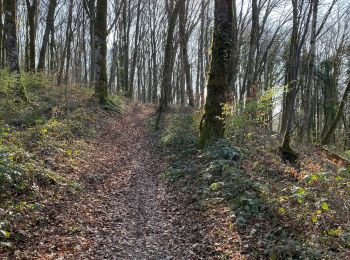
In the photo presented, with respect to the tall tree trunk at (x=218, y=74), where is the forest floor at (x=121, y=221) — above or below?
below

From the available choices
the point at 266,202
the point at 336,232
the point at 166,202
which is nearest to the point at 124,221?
the point at 166,202

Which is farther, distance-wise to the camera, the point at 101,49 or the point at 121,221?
the point at 101,49

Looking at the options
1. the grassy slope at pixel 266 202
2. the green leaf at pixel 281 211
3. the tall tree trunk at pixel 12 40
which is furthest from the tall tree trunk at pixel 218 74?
the tall tree trunk at pixel 12 40

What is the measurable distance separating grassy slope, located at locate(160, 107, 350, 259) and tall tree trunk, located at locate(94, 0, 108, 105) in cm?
1018

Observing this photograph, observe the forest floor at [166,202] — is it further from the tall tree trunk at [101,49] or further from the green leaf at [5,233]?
the tall tree trunk at [101,49]

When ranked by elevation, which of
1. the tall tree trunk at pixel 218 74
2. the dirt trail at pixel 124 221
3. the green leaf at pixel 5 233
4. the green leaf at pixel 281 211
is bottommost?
the dirt trail at pixel 124 221

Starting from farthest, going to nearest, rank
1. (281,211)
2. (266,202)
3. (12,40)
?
(12,40), (266,202), (281,211)

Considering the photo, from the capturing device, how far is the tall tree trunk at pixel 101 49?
18406 millimetres

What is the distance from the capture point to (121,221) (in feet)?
22.4

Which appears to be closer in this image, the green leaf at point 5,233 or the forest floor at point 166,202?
the green leaf at point 5,233

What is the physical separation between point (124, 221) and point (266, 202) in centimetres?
296

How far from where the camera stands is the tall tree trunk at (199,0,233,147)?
35.2 feet

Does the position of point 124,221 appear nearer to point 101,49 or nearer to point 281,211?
point 281,211

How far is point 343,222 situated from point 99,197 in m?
5.32
